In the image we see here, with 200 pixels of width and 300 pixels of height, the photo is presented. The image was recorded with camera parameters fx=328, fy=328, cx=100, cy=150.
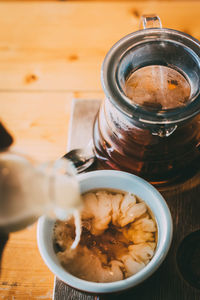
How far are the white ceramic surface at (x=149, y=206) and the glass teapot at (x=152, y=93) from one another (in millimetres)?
57

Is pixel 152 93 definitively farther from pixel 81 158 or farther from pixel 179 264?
pixel 179 264

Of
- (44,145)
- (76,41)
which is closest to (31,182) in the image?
(44,145)

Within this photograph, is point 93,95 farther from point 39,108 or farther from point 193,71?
point 193,71

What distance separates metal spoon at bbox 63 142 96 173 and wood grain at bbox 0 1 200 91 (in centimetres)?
29

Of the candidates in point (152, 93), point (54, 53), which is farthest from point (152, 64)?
point (54, 53)

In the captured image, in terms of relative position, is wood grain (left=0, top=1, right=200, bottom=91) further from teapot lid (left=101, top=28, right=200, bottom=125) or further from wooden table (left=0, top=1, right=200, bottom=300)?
teapot lid (left=101, top=28, right=200, bottom=125)

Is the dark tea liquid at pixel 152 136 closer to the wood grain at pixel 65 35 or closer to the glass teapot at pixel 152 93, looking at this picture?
the glass teapot at pixel 152 93

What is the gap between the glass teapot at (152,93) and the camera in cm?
51

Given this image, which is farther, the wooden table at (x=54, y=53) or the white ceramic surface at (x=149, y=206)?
the wooden table at (x=54, y=53)

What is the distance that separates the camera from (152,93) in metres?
0.54

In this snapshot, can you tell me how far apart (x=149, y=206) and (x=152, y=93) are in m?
0.19

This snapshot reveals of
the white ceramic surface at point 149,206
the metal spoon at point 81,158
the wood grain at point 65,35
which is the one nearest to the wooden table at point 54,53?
the wood grain at point 65,35

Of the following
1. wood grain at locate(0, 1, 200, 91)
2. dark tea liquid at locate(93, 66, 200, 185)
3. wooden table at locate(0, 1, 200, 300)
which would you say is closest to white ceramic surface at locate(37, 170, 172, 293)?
dark tea liquid at locate(93, 66, 200, 185)

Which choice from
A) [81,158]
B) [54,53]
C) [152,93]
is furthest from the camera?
[54,53]
